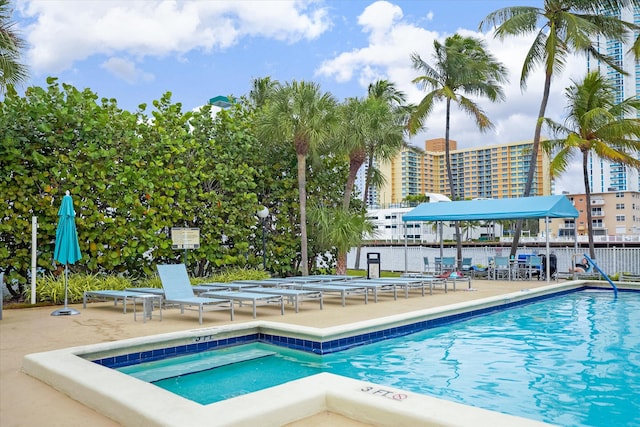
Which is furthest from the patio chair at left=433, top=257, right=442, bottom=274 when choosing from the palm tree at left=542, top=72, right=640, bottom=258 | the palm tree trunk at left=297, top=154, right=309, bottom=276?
the palm tree at left=542, top=72, right=640, bottom=258

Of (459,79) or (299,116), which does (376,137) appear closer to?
(299,116)

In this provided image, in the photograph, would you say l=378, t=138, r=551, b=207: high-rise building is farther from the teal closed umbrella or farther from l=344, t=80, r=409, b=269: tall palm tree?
the teal closed umbrella

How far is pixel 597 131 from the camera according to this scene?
1878cm

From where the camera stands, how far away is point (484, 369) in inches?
259

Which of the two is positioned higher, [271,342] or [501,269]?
[501,269]

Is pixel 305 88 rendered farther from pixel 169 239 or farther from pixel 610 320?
pixel 610 320

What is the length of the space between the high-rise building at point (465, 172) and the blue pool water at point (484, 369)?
3359 inches

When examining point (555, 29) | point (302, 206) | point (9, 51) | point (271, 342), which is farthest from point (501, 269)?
point (9, 51)

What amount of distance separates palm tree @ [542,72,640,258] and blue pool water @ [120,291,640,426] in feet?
35.6

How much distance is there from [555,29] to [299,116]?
11247mm

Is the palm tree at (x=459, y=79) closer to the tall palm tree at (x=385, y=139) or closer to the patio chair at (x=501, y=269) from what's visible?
the tall palm tree at (x=385, y=139)

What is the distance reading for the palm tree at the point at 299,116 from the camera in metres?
14.6

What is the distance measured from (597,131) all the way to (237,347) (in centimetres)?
1635

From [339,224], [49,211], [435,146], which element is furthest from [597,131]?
[435,146]
